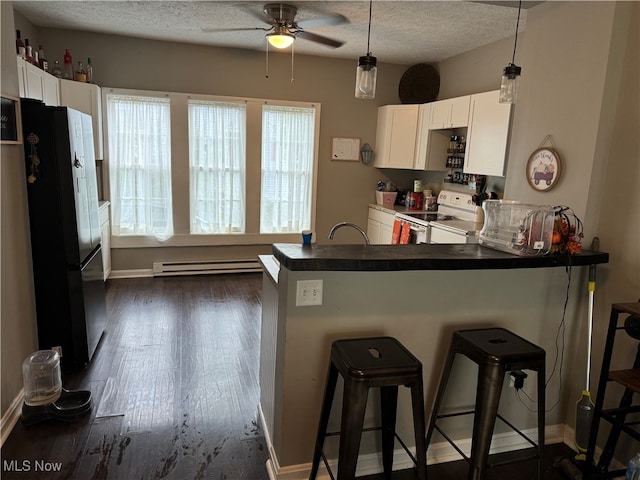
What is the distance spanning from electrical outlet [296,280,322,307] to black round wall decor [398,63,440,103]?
414cm

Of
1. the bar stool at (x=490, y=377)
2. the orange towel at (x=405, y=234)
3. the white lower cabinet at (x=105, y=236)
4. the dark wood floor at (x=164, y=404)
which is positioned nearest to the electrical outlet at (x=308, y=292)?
the bar stool at (x=490, y=377)

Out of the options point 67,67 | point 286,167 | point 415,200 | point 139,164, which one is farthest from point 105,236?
point 415,200

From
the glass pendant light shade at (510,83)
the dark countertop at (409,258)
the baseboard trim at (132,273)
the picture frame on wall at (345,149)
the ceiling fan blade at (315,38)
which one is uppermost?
the ceiling fan blade at (315,38)

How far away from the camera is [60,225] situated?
8.57 feet

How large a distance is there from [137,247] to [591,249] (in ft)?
14.5

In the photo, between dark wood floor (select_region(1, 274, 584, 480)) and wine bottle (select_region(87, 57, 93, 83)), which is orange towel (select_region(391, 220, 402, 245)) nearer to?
dark wood floor (select_region(1, 274, 584, 480))

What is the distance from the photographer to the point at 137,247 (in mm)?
4922

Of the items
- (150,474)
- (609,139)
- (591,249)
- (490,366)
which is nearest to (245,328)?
(150,474)

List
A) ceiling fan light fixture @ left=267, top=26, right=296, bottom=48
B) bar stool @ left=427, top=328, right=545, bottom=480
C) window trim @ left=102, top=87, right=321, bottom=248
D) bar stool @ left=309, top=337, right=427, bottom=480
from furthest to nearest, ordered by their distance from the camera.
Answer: window trim @ left=102, top=87, right=321, bottom=248 → ceiling fan light fixture @ left=267, top=26, right=296, bottom=48 → bar stool @ left=427, top=328, right=545, bottom=480 → bar stool @ left=309, top=337, right=427, bottom=480

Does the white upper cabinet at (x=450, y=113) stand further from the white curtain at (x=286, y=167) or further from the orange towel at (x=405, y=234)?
the white curtain at (x=286, y=167)

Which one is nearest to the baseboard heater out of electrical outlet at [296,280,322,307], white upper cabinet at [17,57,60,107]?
white upper cabinet at [17,57,60,107]

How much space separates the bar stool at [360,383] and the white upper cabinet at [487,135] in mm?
2548

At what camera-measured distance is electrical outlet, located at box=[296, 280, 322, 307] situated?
1781 millimetres

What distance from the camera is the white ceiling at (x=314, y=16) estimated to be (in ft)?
11.1
